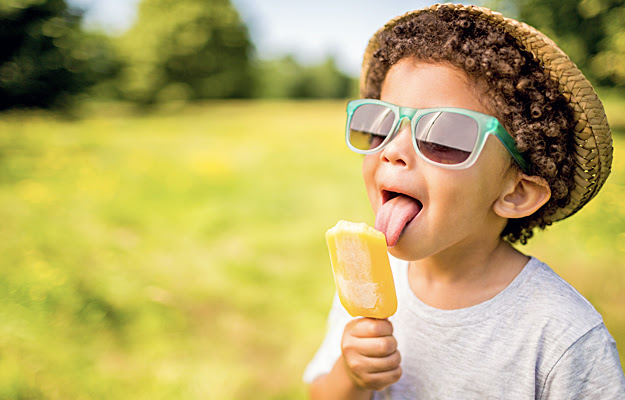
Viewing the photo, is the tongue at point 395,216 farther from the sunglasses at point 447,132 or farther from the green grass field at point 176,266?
the green grass field at point 176,266

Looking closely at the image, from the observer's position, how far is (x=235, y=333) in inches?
147

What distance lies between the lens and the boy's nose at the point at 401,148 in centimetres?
127

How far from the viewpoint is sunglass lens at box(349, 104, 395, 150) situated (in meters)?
1.35

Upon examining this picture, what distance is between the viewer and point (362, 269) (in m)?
1.29

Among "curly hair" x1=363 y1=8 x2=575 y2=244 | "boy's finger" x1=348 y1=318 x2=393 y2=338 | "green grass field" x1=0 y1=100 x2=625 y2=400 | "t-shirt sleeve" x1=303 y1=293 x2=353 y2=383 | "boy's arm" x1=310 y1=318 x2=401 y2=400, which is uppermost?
"curly hair" x1=363 y1=8 x2=575 y2=244

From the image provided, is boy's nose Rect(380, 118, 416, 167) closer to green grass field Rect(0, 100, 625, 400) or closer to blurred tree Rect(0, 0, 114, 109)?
green grass field Rect(0, 100, 625, 400)

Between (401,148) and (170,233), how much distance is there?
4.64 meters

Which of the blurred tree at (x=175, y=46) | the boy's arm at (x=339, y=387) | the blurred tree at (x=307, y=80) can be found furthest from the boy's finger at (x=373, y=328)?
the blurred tree at (x=307, y=80)

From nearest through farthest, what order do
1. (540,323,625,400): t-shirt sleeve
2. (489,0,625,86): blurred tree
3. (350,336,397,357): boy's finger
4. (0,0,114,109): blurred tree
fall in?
1. (540,323,625,400): t-shirt sleeve
2. (350,336,397,357): boy's finger
3. (489,0,625,86): blurred tree
4. (0,0,114,109): blurred tree

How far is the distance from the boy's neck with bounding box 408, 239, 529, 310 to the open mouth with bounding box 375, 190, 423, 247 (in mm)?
305

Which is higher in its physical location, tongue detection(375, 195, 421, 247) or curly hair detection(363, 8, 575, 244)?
curly hair detection(363, 8, 575, 244)

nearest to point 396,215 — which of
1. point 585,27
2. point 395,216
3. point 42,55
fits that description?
point 395,216

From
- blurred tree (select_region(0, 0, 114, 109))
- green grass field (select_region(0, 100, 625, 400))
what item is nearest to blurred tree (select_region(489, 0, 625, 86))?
green grass field (select_region(0, 100, 625, 400))

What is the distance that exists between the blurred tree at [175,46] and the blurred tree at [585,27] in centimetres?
1733
